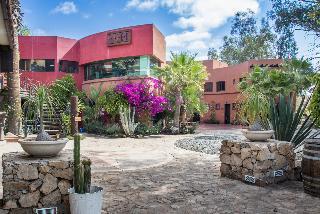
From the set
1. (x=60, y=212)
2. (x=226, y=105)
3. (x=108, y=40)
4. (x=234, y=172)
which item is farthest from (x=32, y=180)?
(x=226, y=105)

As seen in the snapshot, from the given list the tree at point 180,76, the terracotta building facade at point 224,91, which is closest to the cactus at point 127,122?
the tree at point 180,76

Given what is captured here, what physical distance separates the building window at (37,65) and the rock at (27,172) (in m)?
22.0

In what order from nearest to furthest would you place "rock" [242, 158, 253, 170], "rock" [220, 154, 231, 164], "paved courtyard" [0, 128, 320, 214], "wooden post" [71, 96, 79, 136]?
"paved courtyard" [0, 128, 320, 214]
"rock" [242, 158, 253, 170]
"rock" [220, 154, 231, 164]
"wooden post" [71, 96, 79, 136]

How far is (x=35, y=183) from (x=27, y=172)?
0.61 ft

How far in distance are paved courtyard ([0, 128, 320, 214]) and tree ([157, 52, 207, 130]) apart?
11.1 m

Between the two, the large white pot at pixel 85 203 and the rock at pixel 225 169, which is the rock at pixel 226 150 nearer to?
the rock at pixel 225 169

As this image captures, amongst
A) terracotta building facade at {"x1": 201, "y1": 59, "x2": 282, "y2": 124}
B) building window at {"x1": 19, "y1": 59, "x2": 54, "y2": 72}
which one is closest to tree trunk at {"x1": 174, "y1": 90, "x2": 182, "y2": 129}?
building window at {"x1": 19, "y1": 59, "x2": 54, "y2": 72}

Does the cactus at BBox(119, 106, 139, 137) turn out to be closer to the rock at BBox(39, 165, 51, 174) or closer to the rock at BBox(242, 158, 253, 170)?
the rock at BBox(242, 158, 253, 170)

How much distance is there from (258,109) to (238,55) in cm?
3930

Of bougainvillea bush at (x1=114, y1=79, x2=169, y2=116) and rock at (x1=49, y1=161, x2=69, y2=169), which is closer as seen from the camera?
rock at (x1=49, y1=161, x2=69, y2=169)

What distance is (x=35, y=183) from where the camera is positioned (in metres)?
4.44

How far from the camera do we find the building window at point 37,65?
24.9 m

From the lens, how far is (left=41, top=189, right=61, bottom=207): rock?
4496 mm

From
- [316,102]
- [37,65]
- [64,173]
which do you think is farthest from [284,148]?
[37,65]
